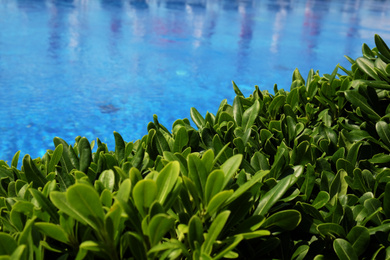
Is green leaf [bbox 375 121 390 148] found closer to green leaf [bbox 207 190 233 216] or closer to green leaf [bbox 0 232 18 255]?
green leaf [bbox 207 190 233 216]

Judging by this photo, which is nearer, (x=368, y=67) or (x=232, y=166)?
(x=232, y=166)

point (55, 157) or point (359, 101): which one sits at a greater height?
point (359, 101)

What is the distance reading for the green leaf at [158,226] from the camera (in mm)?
902

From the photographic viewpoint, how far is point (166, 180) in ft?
3.36

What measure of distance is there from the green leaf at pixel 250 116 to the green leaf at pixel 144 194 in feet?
2.83

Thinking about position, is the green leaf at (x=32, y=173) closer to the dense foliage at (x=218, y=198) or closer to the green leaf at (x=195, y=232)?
the dense foliage at (x=218, y=198)

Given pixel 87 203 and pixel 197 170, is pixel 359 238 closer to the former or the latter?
pixel 197 170

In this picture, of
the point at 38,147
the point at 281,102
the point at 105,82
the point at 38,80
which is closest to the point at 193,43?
the point at 105,82

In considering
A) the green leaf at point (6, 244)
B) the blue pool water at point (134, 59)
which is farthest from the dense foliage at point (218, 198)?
the blue pool water at point (134, 59)

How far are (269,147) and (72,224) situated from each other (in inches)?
35.3

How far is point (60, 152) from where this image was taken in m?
1.36

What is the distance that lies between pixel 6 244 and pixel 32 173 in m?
0.40

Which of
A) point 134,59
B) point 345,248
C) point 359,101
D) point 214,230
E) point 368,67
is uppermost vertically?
point 368,67

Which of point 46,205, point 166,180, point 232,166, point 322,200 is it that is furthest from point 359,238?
point 46,205
